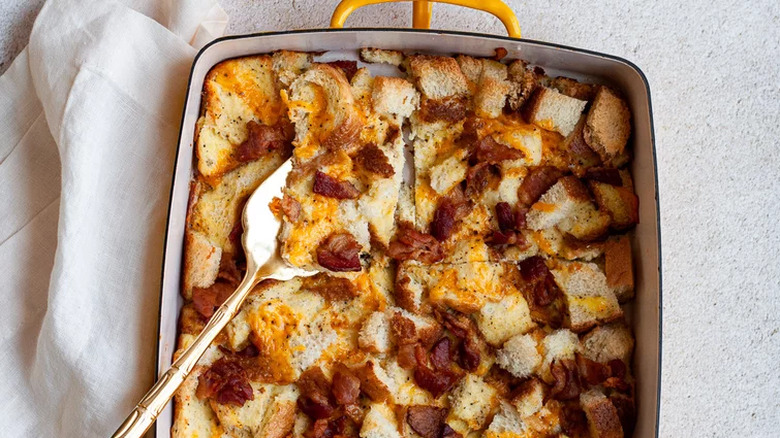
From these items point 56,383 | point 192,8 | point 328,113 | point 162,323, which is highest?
point 192,8

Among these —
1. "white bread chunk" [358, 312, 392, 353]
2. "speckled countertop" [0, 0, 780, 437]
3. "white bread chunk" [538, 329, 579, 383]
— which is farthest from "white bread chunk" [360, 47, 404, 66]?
"white bread chunk" [538, 329, 579, 383]

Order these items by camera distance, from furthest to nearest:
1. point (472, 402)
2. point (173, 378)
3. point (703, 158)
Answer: point (703, 158)
point (472, 402)
point (173, 378)

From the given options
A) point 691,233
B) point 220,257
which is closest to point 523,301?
point 691,233

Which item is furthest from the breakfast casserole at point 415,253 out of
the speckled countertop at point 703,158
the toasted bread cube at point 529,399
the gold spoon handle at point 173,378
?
the speckled countertop at point 703,158

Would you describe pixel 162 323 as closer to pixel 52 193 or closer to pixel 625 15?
pixel 52 193

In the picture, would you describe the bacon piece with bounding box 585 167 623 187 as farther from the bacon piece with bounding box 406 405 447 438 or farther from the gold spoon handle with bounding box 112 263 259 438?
the gold spoon handle with bounding box 112 263 259 438

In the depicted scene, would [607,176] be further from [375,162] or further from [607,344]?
[375,162]

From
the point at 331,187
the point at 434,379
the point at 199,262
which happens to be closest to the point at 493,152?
the point at 331,187
